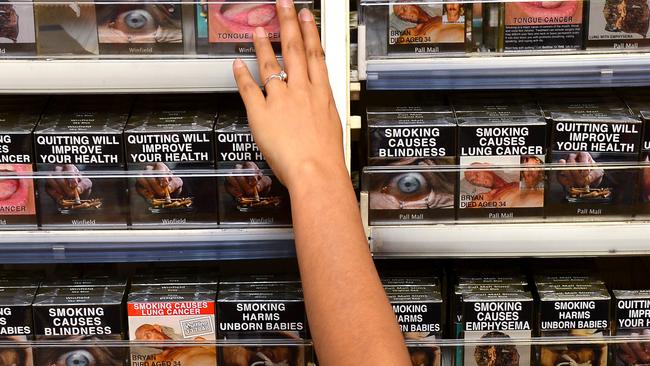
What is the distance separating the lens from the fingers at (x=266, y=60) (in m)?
1.57

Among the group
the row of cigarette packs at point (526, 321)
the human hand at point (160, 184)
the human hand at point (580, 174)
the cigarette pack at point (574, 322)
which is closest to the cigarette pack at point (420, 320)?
the row of cigarette packs at point (526, 321)

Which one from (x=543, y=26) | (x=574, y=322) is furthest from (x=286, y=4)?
(x=574, y=322)

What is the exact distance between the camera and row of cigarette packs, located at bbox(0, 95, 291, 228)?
1.74 meters

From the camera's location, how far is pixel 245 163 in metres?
1.75

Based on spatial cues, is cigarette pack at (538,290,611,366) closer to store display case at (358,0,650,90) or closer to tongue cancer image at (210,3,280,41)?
store display case at (358,0,650,90)

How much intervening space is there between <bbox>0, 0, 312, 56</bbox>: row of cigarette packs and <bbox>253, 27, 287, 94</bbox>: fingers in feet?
0.17

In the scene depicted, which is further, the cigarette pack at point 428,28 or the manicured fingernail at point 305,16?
the cigarette pack at point 428,28

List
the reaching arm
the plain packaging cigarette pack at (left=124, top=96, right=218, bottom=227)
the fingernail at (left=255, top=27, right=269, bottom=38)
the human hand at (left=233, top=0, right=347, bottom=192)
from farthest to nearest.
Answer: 1. the plain packaging cigarette pack at (left=124, top=96, right=218, bottom=227)
2. the fingernail at (left=255, top=27, right=269, bottom=38)
3. the human hand at (left=233, top=0, right=347, bottom=192)
4. the reaching arm

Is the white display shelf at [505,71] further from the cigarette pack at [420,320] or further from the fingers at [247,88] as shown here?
the cigarette pack at [420,320]

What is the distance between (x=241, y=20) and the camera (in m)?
1.68

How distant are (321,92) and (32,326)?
0.78m

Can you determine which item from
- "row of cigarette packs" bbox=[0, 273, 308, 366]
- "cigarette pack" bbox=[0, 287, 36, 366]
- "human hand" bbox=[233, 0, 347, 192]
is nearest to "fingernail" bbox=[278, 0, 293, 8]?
"human hand" bbox=[233, 0, 347, 192]

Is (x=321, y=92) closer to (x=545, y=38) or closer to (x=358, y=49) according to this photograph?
(x=358, y=49)

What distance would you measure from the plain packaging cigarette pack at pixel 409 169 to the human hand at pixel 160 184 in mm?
382
